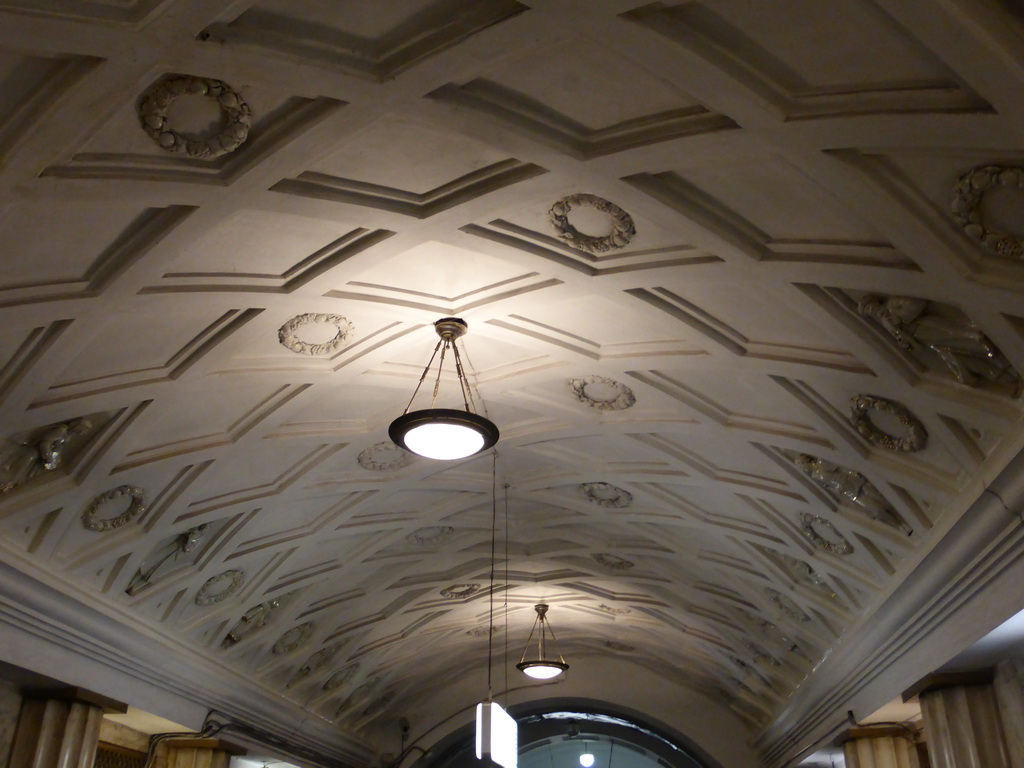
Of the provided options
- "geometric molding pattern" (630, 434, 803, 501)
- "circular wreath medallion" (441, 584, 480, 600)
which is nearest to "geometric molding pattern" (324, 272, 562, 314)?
"geometric molding pattern" (630, 434, 803, 501)

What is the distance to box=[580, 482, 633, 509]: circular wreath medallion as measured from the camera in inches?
384

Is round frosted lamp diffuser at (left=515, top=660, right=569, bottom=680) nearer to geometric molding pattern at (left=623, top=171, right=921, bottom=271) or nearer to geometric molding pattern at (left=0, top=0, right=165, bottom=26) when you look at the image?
geometric molding pattern at (left=623, top=171, right=921, bottom=271)

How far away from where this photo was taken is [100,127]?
435 centimetres

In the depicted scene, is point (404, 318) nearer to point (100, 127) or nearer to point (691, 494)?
point (100, 127)

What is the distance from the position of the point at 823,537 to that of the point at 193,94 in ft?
21.6

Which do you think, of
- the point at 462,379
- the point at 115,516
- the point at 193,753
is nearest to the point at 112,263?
the point at 462,379

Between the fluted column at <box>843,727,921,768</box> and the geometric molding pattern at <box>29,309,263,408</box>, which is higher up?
the geometric molding pattern at <box>29,309,263,408</box>

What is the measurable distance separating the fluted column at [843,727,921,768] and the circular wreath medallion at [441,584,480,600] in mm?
5216

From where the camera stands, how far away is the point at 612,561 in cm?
1213

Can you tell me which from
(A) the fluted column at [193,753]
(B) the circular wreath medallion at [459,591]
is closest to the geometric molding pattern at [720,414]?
(B) the circular wreath medallion at [459,591]

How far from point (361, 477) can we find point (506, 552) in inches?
141

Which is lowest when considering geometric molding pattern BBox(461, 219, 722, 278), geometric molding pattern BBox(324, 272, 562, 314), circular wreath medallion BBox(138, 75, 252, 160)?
circular wreath medallion BBox(138, 75, 252, 160)

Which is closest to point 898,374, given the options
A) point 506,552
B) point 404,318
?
point 404,318

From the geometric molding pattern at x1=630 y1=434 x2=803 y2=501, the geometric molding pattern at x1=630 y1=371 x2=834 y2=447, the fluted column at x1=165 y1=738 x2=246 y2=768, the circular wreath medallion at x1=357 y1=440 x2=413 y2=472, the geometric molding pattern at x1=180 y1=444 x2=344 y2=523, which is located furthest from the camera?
the fluted column at x1=165 y1=738 x2=246 y2=768
